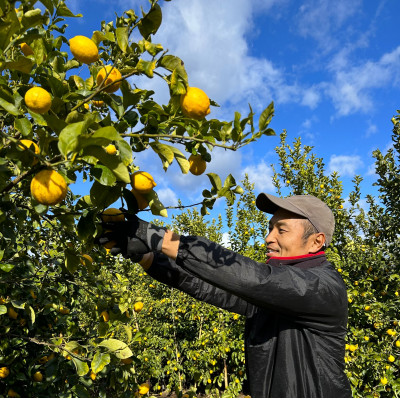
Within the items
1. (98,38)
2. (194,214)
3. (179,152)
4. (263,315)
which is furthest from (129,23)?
(194,214)

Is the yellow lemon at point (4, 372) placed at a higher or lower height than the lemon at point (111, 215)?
lower


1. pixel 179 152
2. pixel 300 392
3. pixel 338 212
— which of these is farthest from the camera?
pixel 338 212

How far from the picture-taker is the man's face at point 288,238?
5.73ft

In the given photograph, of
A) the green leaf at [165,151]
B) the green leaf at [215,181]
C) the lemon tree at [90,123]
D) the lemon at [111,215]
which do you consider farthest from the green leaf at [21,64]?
the green leaf at [215,181]

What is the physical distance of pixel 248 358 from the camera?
67.4 inches

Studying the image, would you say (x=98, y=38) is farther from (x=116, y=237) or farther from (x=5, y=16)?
(x=116, y=237)

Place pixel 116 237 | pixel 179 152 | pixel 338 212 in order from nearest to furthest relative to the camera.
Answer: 1. pixel 179 152
2. pixel 116 237
3. pixel 338 212

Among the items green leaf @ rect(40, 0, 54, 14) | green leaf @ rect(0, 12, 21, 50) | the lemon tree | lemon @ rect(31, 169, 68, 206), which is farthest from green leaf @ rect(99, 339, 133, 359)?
green leaf @ rect(40, 0, 54, 14)

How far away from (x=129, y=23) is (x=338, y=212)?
219 inches

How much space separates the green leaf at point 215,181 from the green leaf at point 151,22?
52 cm

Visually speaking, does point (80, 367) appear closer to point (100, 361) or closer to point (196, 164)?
point (100, 361)

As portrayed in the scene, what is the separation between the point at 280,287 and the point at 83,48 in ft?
3.57

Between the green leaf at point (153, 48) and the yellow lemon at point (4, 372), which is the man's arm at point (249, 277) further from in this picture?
the yellow lemon at point (4, 372)

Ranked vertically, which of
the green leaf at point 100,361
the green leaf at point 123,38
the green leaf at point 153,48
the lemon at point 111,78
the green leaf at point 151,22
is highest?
the green leaf at point 151,22
